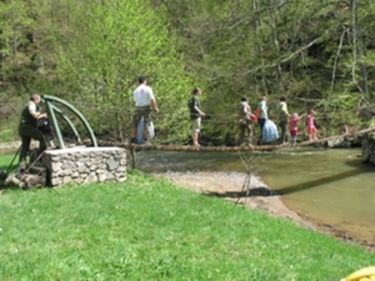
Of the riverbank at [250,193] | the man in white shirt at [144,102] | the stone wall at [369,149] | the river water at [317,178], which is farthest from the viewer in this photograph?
the stone wall at [369,149]

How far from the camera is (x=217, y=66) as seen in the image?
33.1 metres

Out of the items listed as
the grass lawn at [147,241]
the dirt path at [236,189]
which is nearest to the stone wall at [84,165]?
the grass lawn at [147,241]

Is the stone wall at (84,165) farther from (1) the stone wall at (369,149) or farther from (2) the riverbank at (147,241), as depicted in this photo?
(1) the stone wall at (369,149)

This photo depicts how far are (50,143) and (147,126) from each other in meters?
3.03

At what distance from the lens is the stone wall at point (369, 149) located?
88.2 feet

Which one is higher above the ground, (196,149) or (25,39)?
(25,39)

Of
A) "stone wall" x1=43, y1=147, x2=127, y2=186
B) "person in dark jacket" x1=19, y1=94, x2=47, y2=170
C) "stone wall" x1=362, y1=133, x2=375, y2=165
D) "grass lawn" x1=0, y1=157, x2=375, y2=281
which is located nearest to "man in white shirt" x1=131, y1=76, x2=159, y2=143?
"stone wall" x1=43, y1=147, x2=127, y2=186

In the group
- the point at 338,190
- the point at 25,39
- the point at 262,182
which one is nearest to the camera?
the point at 338,190

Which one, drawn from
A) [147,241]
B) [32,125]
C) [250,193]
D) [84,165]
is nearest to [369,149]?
[250,193]

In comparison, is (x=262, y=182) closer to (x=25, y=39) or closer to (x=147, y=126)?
(x=147, y=126)

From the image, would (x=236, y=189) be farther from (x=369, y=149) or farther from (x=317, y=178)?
(x=369, y=149)

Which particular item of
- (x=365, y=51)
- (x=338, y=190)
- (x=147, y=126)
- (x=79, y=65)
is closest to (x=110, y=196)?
(x=147, y=126)

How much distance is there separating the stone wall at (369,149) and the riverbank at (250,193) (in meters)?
6.27

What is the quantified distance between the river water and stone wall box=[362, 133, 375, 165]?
47 centimetres
